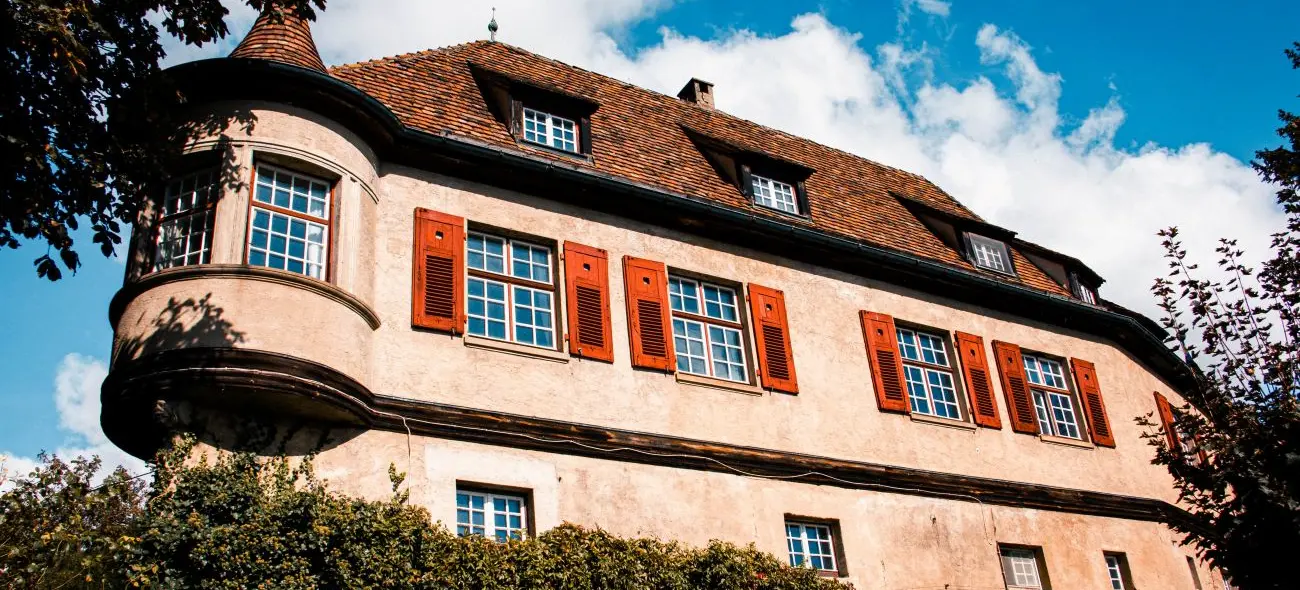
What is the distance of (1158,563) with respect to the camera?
60.7 ft

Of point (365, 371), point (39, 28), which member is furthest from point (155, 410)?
point (39, 28)

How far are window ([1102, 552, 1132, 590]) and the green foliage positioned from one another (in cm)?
848

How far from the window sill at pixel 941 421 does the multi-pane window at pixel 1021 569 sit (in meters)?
1.83

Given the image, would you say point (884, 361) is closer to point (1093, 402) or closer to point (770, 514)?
point (770, 514)

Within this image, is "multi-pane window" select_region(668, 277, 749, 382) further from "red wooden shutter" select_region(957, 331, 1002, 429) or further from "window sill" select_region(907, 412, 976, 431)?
"red wooden shutter" select_region(957, 331, 1002, 429)

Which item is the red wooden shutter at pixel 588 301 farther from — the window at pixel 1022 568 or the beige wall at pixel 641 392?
the window at pixel 1022 568

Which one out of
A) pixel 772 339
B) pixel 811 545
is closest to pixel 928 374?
pixel 772 339

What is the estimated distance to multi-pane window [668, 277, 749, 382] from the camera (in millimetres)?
15133

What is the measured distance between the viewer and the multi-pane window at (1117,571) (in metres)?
17.8

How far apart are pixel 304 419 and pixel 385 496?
1.13 metres

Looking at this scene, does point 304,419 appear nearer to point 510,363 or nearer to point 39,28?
point 510,363

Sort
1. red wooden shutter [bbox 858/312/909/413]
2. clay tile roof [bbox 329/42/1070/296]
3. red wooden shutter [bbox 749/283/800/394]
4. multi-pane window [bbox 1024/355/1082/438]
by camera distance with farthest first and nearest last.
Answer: multi-pane window [bbox 1024/355/1082/438] → red wooden shutter [bbox 858/312/909/413] → clay tile roof [bbox 329/42/1070/296] → red wooden shutter [bbox 749/283/800/394]

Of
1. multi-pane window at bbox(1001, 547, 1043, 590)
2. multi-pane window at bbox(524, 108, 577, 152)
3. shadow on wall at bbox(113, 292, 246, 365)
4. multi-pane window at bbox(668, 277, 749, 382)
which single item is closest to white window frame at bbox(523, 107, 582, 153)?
multi-pane window at bbox(524, 108, 577, 152)

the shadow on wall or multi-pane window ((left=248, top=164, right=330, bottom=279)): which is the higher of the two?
multi-pane window ((left=248, top=164, right=330, bottom=279))
